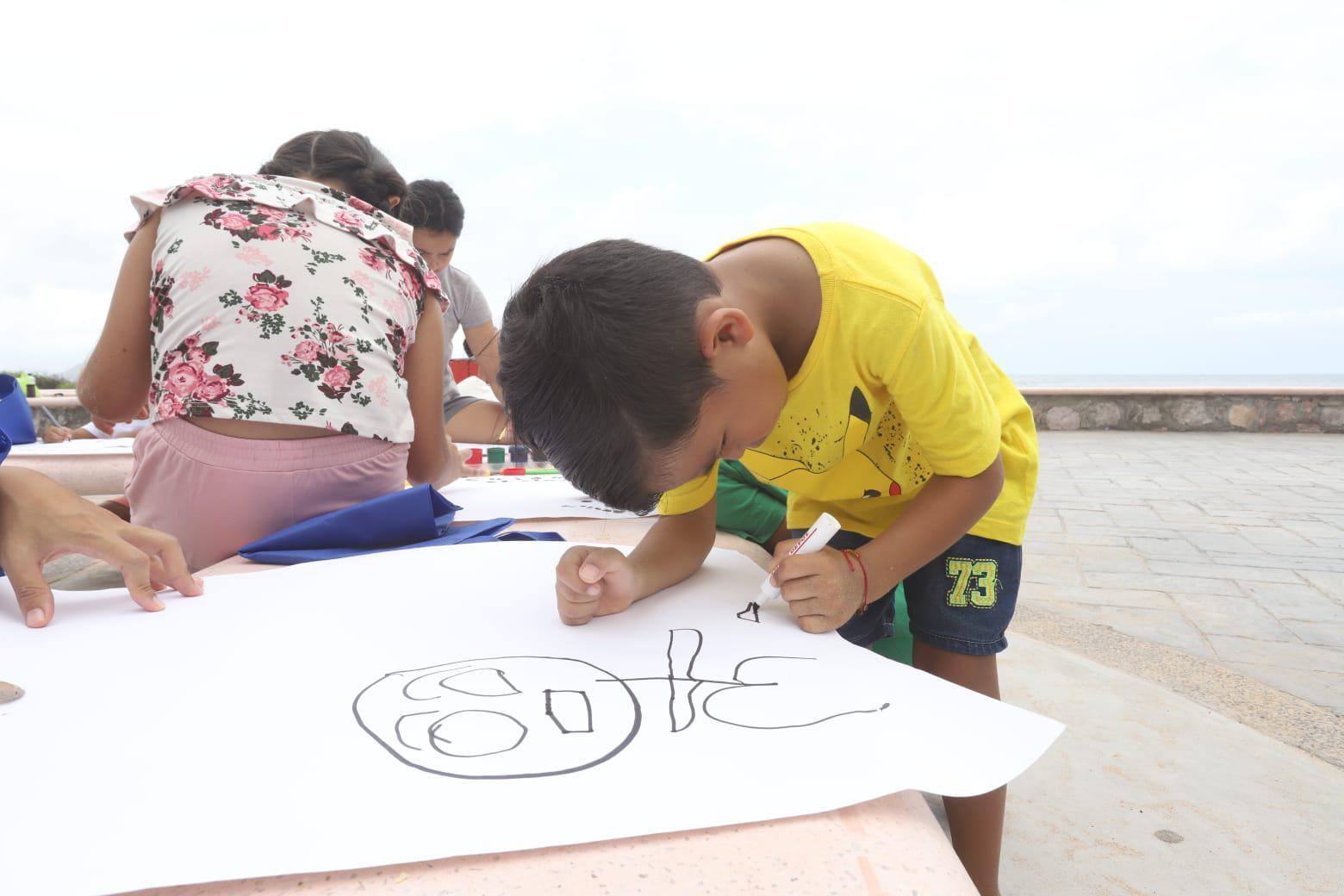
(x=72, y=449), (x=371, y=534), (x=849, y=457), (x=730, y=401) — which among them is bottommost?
(x=72, y=449)

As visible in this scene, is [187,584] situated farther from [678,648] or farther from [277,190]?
[277,190]

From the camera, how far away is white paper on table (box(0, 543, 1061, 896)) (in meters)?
0.41

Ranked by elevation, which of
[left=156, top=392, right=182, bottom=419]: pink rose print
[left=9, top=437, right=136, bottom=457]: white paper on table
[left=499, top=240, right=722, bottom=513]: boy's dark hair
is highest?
[left=499, top=240, right=722, bottom=513]: boy's dark hair

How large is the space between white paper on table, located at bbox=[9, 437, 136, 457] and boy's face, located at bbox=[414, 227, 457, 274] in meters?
0.95

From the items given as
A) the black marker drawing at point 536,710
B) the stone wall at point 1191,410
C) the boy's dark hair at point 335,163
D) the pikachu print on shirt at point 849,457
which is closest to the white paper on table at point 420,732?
the black marker drawing at point 536,710

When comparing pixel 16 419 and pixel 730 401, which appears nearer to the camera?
pixel 730 401

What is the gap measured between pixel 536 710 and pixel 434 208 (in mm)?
2118

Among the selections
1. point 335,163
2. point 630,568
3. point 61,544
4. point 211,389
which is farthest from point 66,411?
point 630,568

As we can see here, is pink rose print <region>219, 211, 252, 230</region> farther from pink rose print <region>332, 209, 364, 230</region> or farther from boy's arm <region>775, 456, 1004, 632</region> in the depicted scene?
boy's arm <region>775, 456, 1004, 632</region>

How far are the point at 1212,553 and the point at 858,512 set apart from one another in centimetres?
228

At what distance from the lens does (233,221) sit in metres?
1.07

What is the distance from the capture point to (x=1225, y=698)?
5.07 feet

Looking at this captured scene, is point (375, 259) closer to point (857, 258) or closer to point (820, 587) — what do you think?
point (857, 258)

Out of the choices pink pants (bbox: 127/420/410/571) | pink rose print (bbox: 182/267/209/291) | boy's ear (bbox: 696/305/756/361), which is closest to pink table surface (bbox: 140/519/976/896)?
boy's ear (bbox: 696/305/756/361)
